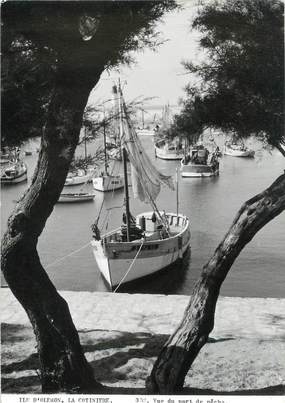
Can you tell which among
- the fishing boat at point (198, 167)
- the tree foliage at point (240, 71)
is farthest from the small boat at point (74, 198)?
the tree foliage at point (240, 71)

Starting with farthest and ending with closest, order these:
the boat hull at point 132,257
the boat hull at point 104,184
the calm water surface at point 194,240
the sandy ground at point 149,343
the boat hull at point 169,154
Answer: the boat hull at point 169,154
the boat hull at point 104,184
the calm water surface at point 194,240
the boat hull at point 132,257
the sandy ground at point 149,343

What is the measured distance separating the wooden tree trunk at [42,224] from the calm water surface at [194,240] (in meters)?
2.17

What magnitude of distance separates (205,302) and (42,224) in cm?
Answer: 166

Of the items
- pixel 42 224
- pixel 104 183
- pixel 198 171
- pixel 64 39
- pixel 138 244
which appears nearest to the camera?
pixel 64 39

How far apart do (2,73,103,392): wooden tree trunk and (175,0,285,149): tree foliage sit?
147 cm

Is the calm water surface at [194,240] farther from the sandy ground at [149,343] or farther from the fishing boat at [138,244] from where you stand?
the sandy ground at [149,343]

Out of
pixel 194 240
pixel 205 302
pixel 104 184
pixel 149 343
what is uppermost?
pixel 205 302

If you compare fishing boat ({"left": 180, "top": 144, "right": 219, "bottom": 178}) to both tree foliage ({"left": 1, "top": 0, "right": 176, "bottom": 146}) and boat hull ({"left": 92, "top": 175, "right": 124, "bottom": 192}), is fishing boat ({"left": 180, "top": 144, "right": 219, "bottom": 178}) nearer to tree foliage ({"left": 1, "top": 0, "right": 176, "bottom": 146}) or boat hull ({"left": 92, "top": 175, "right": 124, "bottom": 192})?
boat hull ({"left": 92, "top": 175, "right": 124, "bottom": 192})

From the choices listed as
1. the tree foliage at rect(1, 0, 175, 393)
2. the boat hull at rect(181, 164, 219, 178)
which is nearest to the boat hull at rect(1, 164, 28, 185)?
the boat hull at rect(181, 164, 219, 178)

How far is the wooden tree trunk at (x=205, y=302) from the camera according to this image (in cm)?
479

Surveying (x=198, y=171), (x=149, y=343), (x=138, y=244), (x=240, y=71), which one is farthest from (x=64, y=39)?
(x=198, y=171)

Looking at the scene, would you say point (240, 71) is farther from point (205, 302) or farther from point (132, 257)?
point (132, 257)

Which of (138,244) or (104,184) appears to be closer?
(138,244)

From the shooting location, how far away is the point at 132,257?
1641 centimetres
